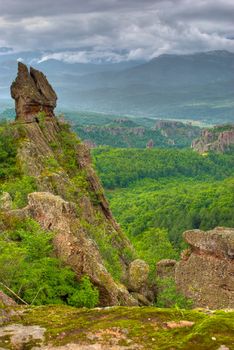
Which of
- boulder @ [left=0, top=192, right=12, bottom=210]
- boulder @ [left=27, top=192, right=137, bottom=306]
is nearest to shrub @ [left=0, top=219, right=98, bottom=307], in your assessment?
boulder @ [left=27, top=192, right=137, bottom=306]

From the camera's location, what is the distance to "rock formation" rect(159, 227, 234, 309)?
34594mm

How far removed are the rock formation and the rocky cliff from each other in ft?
16.3

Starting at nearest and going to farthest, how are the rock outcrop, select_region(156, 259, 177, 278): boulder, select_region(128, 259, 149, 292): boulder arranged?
select_region(128, 259, 149, 292): boulder → the rock outcrop → select_region(156, 259, 177, 278): boulder

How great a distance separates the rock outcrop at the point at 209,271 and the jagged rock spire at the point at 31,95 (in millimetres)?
24170

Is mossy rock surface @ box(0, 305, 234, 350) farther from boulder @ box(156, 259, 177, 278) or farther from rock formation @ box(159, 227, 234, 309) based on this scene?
boulder @ box(156, 259, 177, 278)

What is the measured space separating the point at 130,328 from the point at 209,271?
24.3 meters

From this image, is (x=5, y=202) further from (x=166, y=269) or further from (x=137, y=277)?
(x=166, y=269)

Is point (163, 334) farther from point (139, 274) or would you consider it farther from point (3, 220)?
point (139, 274)

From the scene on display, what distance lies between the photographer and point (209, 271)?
3559 cm

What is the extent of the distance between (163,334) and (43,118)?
40.7m

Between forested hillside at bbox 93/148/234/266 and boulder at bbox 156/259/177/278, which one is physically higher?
boulder at bbox 156/259/177/278

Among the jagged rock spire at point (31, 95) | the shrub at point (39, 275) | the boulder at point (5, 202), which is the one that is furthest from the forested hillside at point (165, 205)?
the shrub at point (39, 275)

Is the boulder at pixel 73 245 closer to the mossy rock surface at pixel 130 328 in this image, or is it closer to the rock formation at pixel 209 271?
the mossy rock surface at pixel 130 328

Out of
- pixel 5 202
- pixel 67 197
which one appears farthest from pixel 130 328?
pixel 67 197
